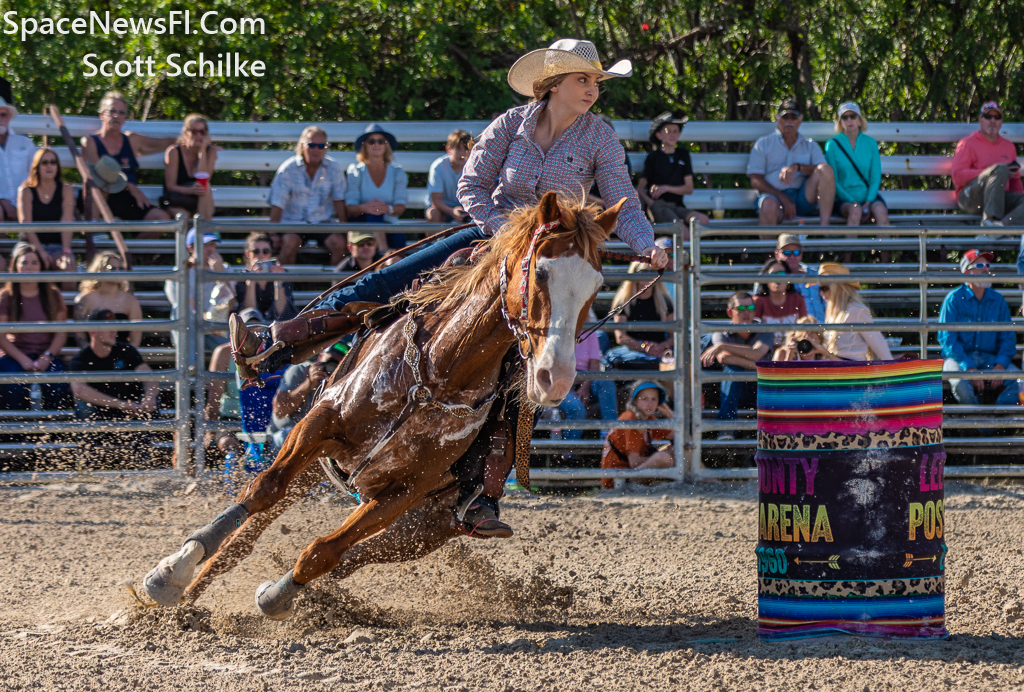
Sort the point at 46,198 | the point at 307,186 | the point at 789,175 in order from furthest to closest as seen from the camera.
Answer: the point at 789,175 < the point at 307,186 < the point at 46,198

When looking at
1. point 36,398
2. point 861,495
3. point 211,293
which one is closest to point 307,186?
point 211,293

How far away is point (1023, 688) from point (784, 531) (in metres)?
0.89

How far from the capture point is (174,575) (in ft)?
12.7

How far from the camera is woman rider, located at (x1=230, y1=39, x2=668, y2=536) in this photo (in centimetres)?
418

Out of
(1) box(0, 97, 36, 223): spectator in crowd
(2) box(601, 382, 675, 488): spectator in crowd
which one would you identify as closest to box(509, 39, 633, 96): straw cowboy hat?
(2) box(601, 382, 675, 488): spectator in crowd

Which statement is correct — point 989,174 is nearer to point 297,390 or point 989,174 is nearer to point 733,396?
point 733,396

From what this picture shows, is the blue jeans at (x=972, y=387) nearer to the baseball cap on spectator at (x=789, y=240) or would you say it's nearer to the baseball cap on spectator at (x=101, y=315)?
the baseball cap on spectator at (x=789, y=240)

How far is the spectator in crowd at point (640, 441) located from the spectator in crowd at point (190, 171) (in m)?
3.71

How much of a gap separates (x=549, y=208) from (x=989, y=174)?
7.42m

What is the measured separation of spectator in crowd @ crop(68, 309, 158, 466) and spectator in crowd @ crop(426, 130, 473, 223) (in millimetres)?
2434

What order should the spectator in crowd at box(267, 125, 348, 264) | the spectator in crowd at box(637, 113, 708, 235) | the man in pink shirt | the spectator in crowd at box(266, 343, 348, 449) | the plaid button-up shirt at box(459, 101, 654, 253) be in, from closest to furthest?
the plaid button-up shirt at box(459, 101, 654, 253)
the spectator in crowd at box(266, 343, 348, 449)
the spectator in crowd at box(267, 125, 348, 264)
the spectator in crowd at box(637, 113, 708, 235)
the man in pink shirt

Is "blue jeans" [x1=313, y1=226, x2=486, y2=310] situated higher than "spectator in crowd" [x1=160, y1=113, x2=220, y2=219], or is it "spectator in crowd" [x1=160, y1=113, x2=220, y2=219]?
"spectator in crowd" [x1=160, y1=113, x2=220, y2=219]

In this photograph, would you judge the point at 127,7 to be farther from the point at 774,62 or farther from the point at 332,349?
the point at 332,349

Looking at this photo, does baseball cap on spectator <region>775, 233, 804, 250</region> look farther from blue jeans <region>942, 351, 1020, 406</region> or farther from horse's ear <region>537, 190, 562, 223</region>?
horse's ear <region>537, 190, 562, 223</region>
